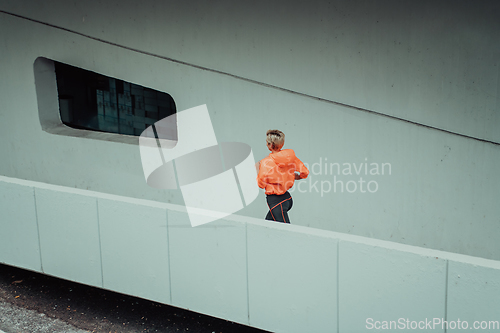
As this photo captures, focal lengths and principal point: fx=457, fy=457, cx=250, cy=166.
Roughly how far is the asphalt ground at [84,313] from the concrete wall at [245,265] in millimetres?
399

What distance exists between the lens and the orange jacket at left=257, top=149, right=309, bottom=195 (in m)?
4.85

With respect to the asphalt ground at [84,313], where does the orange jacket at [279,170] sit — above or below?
above

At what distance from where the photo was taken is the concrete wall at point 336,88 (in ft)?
16.5

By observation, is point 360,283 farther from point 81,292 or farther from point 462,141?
point 81,292

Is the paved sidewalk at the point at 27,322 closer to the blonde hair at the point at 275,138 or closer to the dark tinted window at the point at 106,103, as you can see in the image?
the blonde hair at the point at 275,138

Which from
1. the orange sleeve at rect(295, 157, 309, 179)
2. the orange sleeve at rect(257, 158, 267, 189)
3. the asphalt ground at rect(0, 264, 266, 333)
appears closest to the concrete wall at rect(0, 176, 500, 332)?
the asphalt ground at rect(0, 264, 266, 333)

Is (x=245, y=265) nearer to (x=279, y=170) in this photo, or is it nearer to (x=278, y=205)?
(x=278, y=205)

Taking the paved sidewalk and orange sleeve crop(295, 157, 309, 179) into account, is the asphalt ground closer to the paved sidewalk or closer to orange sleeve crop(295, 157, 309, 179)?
the paved sidewalk

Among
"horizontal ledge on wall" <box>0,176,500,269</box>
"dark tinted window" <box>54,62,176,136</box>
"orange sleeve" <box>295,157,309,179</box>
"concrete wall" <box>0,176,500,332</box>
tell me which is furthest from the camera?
"dark tinted window" <box>54,62,176,136</box>

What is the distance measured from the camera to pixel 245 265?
4312 millimetres

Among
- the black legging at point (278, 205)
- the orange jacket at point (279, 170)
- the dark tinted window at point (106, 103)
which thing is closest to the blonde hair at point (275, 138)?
the orange jacket at point (279, 170)

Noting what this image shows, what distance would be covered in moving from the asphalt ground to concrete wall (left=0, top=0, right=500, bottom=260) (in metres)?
1.61

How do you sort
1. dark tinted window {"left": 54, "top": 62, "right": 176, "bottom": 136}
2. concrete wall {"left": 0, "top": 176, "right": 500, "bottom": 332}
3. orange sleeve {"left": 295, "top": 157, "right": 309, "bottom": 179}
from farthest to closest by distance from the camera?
dark tinted window {"left": 54, "top": 62, "right": 176, "bottom": 136}, orange sleeve {"left": 295, "top": 157, "right": 309, "bottom": 179}, concrete wall {"left": 0, "top": 176, "right": 500, "bottom": 332}

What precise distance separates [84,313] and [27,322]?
0.60m
